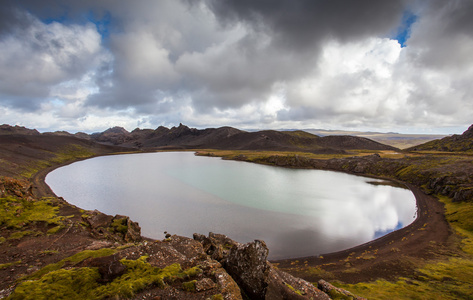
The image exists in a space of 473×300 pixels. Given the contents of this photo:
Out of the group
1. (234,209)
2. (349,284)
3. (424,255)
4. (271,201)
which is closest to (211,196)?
(234,209)

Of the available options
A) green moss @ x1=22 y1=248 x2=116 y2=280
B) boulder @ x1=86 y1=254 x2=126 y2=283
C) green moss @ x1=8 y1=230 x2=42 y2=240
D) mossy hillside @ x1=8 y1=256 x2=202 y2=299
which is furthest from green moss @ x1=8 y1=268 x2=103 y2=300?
green moss @ x1=8 y1=230 x2=42 y2=240

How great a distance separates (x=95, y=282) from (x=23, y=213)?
19.8 m

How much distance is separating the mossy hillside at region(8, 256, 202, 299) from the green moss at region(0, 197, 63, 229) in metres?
14.5

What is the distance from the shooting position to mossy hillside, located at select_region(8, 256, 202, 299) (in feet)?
30.8

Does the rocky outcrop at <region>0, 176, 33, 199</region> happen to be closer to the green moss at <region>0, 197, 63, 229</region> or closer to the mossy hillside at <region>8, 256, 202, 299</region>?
the green moss at <region>0, 197, 63, 229</region>

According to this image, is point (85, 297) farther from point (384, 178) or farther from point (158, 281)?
point (384, 178)

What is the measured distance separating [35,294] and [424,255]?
38.0 meters

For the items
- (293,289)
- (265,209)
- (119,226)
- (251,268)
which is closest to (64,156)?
(119,226)

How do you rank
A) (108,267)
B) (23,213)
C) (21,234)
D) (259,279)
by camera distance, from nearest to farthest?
(108,267)
(259,279)
(21,234)
(23,213)

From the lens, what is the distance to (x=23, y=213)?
2225cm

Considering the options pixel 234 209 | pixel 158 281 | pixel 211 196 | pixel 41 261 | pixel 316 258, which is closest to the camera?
pixel 158 281

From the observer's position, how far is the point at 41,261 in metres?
14.5

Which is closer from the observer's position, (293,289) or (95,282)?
(95,282)

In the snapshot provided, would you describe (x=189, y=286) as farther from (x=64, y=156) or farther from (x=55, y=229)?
(x=64, y=156)
